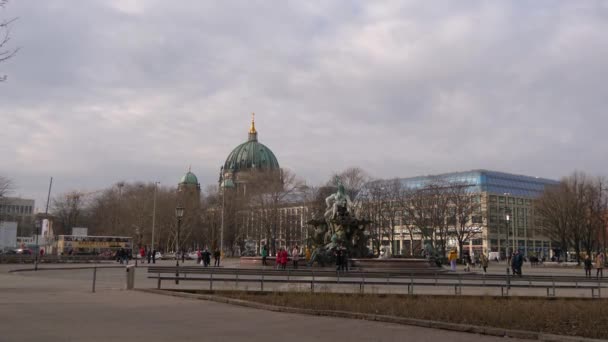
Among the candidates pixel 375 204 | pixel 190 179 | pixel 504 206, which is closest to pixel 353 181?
pixel 375 204

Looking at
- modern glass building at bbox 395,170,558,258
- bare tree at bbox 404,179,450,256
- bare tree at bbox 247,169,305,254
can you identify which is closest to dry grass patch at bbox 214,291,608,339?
bare tree at bbox 404,179,450,256

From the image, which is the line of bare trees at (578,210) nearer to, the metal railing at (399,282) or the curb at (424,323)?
the metal railing at (399,282)

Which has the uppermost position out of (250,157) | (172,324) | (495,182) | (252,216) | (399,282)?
(250,157)

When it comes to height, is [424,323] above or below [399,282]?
below

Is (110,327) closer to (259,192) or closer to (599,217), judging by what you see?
(599,217)

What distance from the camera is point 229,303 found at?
1669 centimetres

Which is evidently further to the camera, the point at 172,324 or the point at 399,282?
the point at 399,282

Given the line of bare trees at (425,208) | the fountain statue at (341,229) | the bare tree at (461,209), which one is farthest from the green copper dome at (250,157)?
the fountain statue at (341,229)

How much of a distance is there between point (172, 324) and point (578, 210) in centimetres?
6182

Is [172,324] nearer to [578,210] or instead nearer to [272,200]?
[578,210]

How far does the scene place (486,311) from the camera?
13.4 m

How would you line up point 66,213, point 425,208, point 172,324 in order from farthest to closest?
point 66,213 → point 425,208 → point 172,324

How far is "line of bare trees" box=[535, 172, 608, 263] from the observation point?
6394cm

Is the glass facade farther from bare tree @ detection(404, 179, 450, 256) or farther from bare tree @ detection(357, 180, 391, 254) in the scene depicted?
Result: bare tree @ detection(404, 179, 450, 256)
